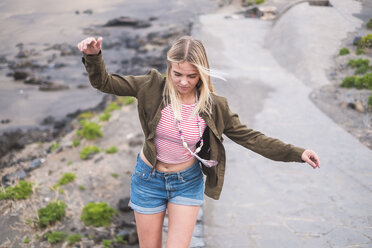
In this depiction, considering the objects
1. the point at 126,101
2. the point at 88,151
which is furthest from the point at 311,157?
the point at 126,101

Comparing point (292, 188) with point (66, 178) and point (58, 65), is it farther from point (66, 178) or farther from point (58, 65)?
point (58, 65)

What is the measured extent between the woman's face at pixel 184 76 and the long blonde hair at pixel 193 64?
3 centimetres

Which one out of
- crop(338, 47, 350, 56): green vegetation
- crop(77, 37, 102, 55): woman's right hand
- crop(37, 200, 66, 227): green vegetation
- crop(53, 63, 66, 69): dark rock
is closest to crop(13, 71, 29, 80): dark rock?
crop(53, 63, 66, 69): dark rock

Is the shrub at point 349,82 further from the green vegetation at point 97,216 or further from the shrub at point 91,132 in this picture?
the green vegetation at point 97,216

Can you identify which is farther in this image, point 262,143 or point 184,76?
point 262,143

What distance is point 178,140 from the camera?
266cm

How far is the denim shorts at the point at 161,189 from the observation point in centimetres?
269

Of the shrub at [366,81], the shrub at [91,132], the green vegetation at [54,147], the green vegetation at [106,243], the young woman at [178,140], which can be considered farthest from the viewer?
the green vegetation at [54,147]

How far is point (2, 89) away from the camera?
12.5 m

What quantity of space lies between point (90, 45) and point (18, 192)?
14.9 feet

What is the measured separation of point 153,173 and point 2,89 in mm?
11480

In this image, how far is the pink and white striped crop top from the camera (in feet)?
8.68

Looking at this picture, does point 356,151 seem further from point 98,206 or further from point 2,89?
point 2,89

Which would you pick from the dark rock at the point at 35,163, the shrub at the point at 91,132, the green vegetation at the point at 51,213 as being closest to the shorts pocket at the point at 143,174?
the green vegetation at the point at 51,213
